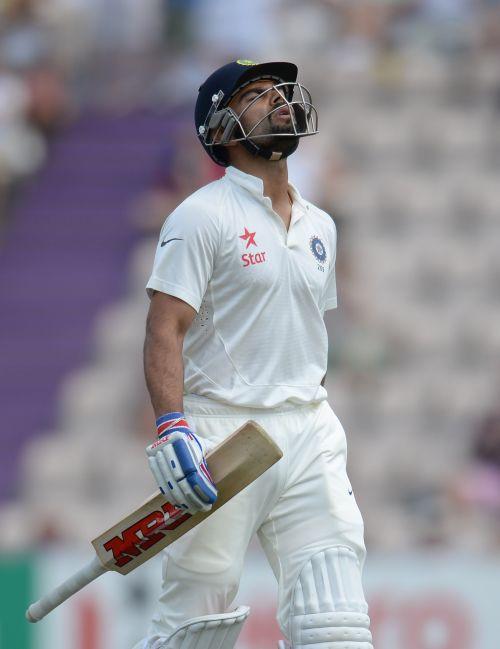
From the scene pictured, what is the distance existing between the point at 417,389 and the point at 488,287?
933 mm

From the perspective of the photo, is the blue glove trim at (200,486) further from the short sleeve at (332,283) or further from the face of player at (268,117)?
the face of player at (268,117)

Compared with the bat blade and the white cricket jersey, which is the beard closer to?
the white cricket jersey

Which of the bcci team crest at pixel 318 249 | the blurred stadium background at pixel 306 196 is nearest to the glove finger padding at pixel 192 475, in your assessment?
the bcci team crest at pixel 318 249

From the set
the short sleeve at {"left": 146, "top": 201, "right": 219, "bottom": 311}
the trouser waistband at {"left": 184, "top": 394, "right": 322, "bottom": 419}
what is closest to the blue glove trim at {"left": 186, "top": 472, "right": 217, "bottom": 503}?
the trouser waistband at {"left": 184, "top": 394, "right": 322, "bottom": 419}

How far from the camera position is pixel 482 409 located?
319 inches

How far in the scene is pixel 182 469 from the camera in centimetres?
360

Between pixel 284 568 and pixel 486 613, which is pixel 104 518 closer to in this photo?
pixel 486 613

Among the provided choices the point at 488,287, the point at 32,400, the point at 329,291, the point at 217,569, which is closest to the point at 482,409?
the point at 488,287

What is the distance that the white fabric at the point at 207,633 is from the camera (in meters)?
3.80

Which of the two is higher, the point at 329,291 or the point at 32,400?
the point at 329,291

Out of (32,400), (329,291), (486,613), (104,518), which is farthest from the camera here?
(32,400)

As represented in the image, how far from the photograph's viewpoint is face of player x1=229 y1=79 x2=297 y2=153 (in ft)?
13.0

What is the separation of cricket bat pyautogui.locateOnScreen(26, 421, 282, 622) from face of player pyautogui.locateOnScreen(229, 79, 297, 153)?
0.76m

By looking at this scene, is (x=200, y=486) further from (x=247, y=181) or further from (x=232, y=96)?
(x=232, y=96)
